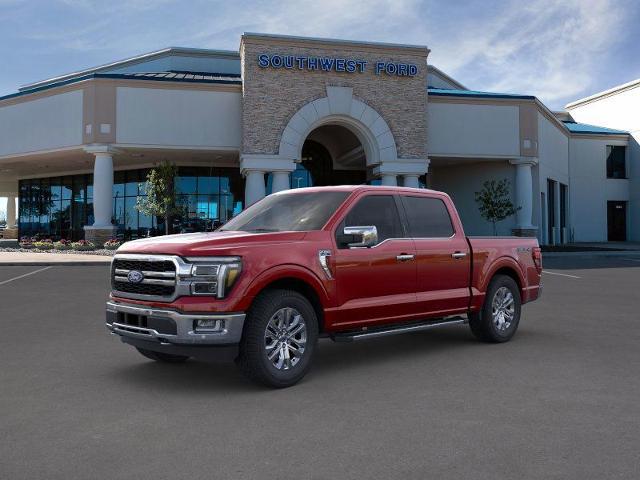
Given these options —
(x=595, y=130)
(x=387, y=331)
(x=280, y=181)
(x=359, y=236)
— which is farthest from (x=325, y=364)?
(x=595, y=130)

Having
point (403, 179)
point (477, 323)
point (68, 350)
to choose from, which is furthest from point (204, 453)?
point (403, 179)

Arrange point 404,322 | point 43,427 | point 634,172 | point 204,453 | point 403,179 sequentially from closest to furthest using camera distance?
point 204,453
point 43,427
point 404,322
point 403,179
point 634,172

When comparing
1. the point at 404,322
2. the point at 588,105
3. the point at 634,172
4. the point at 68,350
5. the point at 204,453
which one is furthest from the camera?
the point at 588,105

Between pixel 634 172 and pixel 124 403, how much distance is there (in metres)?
48.3

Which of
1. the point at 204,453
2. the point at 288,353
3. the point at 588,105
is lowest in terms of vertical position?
the point at 204,453

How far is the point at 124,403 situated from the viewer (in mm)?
5336

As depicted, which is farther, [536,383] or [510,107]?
[510,107]

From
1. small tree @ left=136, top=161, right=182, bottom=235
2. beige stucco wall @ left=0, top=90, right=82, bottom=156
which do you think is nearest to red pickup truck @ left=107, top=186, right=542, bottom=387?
small tree @ left=136, top=161, right=182, bottom=235

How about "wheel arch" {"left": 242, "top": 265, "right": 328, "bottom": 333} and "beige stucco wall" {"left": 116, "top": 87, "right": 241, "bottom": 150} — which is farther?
"beige stucco wall" {"left": 116, "top": 87, "right": 241, "bottom": 150}

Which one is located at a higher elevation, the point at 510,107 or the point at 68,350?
the point at 510,107

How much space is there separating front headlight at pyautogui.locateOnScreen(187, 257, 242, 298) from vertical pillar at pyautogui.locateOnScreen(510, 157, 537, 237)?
30.6m

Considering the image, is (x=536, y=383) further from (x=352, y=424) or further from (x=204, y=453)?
(x=204, y=453)

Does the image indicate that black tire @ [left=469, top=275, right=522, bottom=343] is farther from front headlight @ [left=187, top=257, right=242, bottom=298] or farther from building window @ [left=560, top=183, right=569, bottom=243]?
building window @ [left=560, top=183, right=569, bottom=243]

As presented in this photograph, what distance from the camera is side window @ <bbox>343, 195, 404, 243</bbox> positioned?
22.6 feet
